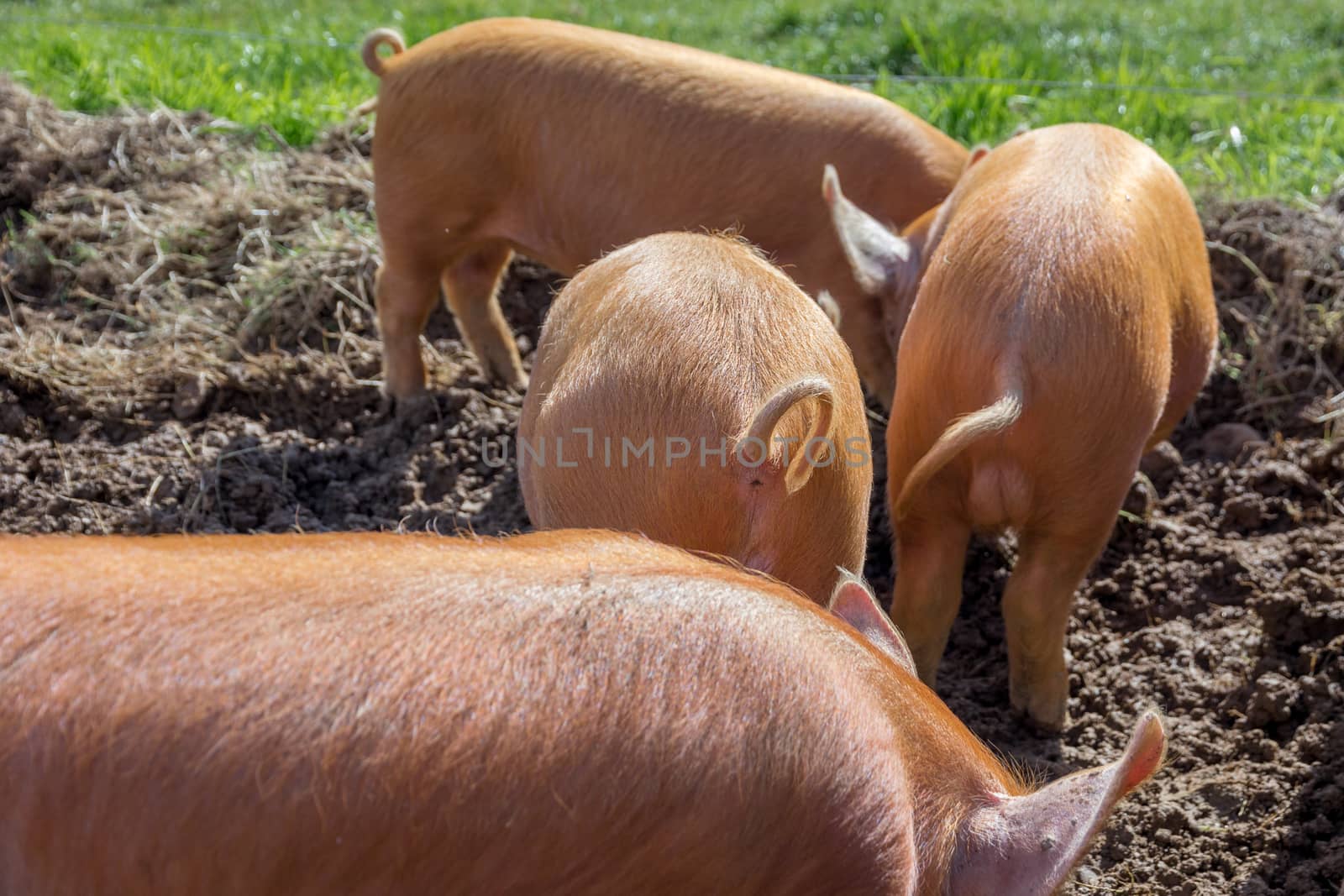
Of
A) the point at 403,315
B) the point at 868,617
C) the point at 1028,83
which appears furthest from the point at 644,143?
the point at 868,617

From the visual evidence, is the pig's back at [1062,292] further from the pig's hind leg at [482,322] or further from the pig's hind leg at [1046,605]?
the pig's hind leg at [482,322]

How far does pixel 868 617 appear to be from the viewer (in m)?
2.05

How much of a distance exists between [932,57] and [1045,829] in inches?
223

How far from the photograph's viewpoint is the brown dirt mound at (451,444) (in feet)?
10.3

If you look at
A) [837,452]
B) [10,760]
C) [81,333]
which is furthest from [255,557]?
[81,333]

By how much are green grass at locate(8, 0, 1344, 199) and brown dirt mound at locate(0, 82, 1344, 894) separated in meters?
0.46

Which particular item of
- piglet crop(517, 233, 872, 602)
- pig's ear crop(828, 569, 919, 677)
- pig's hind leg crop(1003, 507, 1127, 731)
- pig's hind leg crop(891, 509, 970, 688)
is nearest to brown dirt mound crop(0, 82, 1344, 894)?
pig's hind leg crop(1003, 507, 1127, 731)

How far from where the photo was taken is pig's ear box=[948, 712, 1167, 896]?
1.68 m

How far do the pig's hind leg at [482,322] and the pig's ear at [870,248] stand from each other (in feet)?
4.42

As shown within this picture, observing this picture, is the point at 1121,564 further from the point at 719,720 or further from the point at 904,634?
the point at 719,720

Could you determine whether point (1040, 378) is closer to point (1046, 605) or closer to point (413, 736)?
point (1046, 605)

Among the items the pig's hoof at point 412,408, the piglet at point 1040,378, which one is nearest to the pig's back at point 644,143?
the pig's hoof at point 412,408

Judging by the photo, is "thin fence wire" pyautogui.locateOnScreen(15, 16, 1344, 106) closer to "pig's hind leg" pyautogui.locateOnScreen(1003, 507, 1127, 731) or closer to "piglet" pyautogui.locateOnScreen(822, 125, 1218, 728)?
"piglet" pyautogui.locateOnScreen(822, 125, 1218, 728)

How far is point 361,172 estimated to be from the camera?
546 cm
